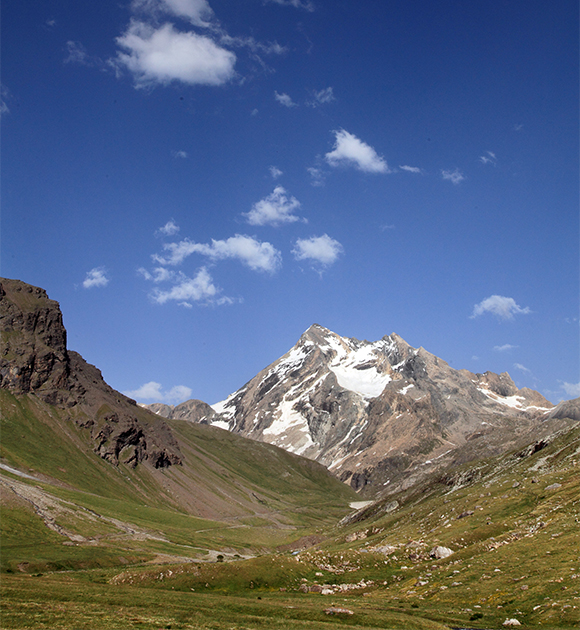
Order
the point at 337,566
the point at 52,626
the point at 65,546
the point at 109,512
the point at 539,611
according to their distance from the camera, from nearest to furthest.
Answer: the point at 52,626
the point at 539,611
the point at 337,566
the point at 65,546
the point at 109,512

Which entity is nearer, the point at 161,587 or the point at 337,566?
the point at 161,587

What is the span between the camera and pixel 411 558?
7550 centimetres

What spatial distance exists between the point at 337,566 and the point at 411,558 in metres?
11.6

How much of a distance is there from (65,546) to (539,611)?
4734 inches

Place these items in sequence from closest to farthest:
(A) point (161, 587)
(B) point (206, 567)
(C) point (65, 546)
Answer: (A) point (161, 587)
(B) point (206, 567)
(C) point (65, 546)

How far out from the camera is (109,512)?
180 meters

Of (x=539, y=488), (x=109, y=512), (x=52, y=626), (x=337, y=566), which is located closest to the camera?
(x=52, y=626)

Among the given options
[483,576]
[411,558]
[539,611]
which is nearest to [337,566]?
[411,558]

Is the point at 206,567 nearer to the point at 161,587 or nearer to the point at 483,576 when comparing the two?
the point at 161,587

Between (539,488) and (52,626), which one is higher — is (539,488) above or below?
above

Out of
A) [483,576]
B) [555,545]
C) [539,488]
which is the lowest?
[483,576]

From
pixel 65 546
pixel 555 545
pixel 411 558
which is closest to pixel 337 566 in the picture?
pixel 411 558

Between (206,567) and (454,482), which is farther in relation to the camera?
(454,482)

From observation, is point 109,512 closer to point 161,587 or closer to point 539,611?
point 161,587
